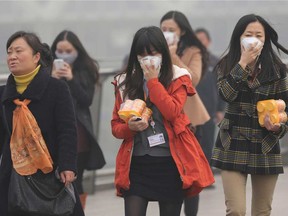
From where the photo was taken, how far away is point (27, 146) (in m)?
6.21

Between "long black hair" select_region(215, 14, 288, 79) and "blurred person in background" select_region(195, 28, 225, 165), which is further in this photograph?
"blurred person in background" select_region(195, 28, 225, 165)

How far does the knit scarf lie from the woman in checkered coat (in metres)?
1.10

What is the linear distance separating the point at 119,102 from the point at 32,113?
54cm

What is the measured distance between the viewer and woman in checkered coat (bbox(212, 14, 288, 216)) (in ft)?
21.4

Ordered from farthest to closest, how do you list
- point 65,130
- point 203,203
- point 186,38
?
point 203,203, point 186,38, point 65,130

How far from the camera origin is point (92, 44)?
12.2 meters

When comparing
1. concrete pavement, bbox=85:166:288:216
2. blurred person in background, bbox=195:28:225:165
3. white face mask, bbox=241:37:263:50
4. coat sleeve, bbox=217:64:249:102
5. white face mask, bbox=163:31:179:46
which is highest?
white face mask, bbox=241:37:263:50

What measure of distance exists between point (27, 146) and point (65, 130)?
23 centimetres

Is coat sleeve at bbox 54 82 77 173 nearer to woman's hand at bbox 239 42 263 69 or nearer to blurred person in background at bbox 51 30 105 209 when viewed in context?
woman's hand at bbox 239 42 263 69

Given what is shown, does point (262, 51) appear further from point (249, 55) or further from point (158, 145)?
point (158, 145)

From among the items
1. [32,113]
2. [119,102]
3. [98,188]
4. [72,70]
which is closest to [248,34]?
[119,102]

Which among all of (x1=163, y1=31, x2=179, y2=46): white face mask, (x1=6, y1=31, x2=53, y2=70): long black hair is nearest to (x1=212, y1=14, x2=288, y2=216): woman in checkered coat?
(x1=6, y1=31, x2=53, y2=70): long black hair

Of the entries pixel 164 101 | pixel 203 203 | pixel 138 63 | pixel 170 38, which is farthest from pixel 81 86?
pixel 203 203

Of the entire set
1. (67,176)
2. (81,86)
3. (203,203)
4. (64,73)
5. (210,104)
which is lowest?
(203,203)
